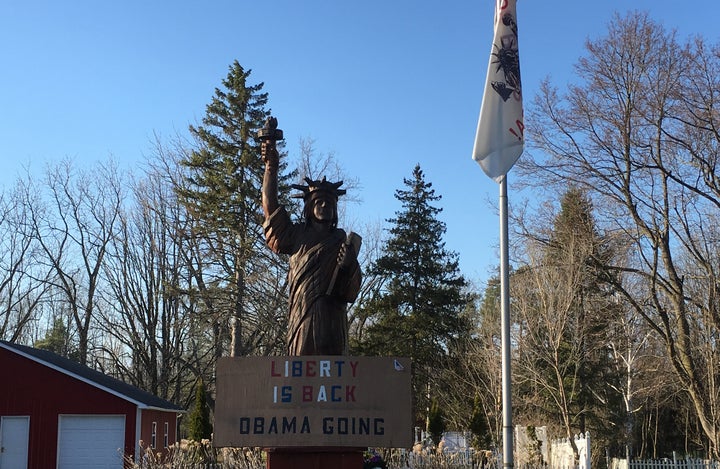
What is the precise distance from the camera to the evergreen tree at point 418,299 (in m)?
33.2

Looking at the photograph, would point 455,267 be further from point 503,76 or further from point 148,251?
point 503,76

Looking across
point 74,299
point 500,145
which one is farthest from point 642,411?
Answer: point 500,145

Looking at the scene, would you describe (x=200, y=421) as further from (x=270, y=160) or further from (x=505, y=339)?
(x=270, y=160)

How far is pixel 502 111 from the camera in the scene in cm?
866

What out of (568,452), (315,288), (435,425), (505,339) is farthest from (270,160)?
(435,425)

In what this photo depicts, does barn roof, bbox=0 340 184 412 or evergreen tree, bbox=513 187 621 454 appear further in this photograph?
barn roof, bbox=0 340 184 412

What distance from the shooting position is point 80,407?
22.2 m

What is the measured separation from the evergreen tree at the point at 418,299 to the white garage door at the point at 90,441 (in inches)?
492

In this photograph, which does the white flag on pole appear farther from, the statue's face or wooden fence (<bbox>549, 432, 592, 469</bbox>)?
wooden fence (<bbox>549, 432, 592, 469</bbox>)

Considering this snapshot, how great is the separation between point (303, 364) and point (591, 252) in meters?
16.3

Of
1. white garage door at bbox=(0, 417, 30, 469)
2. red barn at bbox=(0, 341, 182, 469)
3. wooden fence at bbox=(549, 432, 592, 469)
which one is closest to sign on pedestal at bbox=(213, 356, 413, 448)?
wooden fence at bbox=(549, 432, 592, 469)

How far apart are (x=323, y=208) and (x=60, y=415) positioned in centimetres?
1827

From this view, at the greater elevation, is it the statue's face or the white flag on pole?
the white flag on pole

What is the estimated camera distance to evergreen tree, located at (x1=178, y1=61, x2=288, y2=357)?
28.8m
